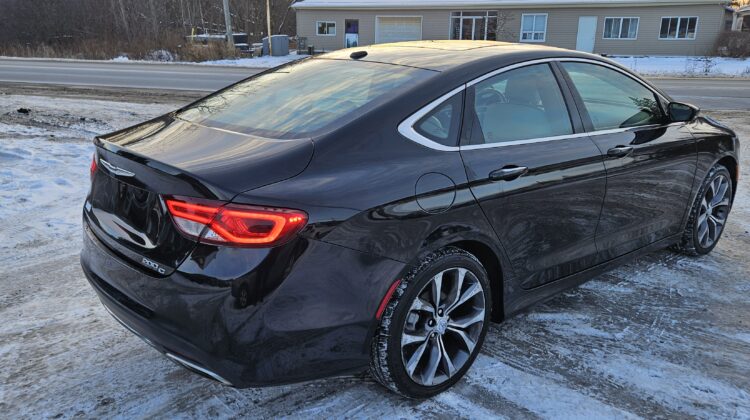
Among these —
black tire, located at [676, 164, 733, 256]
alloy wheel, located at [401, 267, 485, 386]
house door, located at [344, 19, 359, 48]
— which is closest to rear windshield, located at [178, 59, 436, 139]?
alloy wheel, located at [401, 267, 485, 386]

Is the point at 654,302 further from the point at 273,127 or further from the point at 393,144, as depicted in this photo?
the point at 273,127

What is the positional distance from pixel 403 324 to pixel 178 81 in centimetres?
1811

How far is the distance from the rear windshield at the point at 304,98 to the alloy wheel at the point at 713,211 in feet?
9.63

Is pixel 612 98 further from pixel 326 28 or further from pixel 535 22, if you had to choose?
pixel 326 28

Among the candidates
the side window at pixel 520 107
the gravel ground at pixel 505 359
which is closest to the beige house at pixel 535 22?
the gravel ground at pixel 505 359

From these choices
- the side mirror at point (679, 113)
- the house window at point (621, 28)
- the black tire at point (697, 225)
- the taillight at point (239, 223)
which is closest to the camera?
the taillight at point (239, 223)

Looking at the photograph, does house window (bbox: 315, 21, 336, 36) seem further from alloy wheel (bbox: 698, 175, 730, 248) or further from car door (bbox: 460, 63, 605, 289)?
car door (bbox: 460, 63, 605, 289)

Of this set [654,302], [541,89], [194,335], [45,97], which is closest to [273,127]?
[194,335]

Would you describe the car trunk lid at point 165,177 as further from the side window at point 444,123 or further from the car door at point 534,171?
the car door at point 534,171

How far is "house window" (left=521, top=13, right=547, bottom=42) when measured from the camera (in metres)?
36.8

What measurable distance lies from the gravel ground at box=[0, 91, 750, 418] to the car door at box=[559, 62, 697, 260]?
46 cm

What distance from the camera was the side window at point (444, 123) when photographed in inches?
113

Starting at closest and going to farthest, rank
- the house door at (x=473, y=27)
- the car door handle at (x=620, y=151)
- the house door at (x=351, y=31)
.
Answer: the car door handle at (x=620, y=151), the house door at (x=473, y=27), the house door at (x=351, y=31)

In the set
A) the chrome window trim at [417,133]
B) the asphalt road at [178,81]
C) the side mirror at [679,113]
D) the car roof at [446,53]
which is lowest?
the asphalt road at [178,81]
